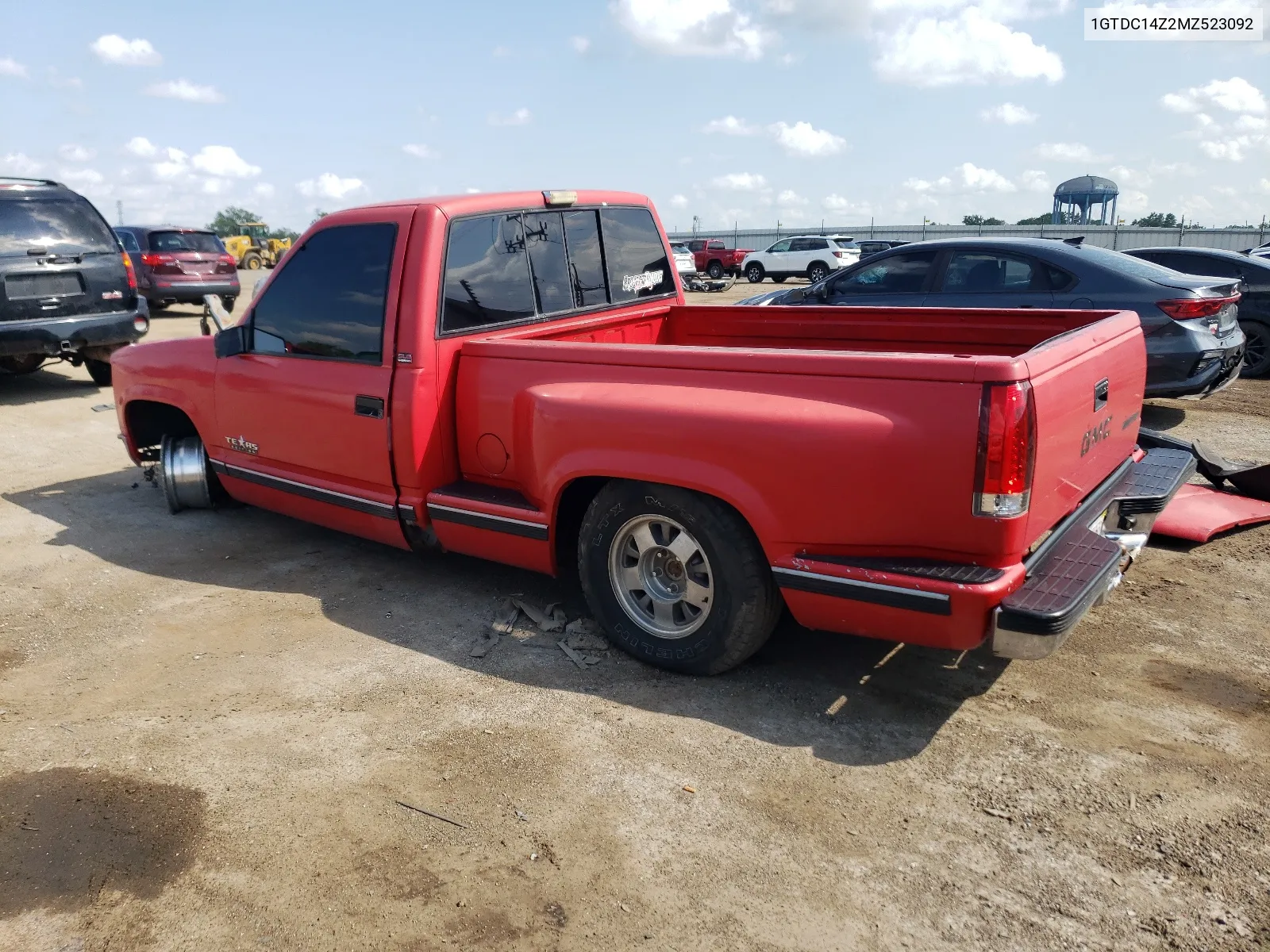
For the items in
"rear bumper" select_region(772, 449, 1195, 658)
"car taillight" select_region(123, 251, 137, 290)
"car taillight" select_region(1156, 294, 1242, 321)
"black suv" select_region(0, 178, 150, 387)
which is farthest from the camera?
Result: "car taillight" select_region(123, 251, 137, 290)

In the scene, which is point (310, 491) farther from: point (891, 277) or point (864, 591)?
point (891, 277)

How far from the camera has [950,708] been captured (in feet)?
11.8

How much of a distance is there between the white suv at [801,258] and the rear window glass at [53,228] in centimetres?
2375

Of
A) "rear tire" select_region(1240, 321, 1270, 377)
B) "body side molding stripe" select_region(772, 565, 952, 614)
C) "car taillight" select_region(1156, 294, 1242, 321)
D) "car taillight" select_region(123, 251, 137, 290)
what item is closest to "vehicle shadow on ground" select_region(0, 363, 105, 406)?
"car taillight" select_region(123, 251, 137, 290)

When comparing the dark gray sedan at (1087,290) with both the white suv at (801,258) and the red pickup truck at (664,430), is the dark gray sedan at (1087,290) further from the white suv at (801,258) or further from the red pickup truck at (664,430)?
the white suv at (801,258)

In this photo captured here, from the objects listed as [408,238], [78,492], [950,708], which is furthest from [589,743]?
[78,492]

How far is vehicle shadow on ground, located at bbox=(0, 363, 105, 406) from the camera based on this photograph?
10.1m

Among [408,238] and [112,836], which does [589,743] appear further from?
[408,238]

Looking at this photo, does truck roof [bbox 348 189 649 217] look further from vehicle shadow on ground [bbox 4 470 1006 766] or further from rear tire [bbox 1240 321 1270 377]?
rear tire [bbox 1240 321 1270 377]

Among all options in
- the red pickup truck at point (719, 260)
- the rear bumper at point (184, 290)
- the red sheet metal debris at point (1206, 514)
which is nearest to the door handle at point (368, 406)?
the red sheet metal debris at point (1206, 514)

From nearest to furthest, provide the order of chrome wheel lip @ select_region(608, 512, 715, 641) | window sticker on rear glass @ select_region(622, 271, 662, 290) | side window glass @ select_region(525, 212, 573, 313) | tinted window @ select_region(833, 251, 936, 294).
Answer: chrome wheel lip @ select_region(608, 512, 715, 641) < side window glass @ select_region(525, 212, 573, 313) < window sticker on rear glass @ select_region(622, 271, 662, 290) < tinted window @ select_region(833, 251, 936, 294)

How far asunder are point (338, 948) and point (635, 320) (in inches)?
146

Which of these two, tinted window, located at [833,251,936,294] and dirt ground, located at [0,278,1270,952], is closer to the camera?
dirt ground, located at [0,278,1270,952]

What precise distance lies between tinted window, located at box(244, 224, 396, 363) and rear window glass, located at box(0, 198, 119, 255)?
5.75 meters
